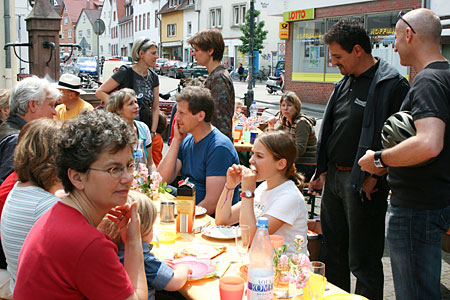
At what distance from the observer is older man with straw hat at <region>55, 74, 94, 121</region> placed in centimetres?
634

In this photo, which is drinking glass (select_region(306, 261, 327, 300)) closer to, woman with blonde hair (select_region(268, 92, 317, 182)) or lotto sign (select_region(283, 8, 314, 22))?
woman with blonde hair (select_region(268, 92, 317, 182))

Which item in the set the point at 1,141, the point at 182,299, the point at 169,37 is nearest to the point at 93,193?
the point at 182,299

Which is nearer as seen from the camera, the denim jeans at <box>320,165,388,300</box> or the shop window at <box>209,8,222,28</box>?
the denim jeans at <box>320,165,388,300</box>

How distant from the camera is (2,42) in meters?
12.5

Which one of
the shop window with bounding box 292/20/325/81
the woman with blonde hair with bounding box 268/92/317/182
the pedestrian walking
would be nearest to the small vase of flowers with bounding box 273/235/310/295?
the pedestrian walking

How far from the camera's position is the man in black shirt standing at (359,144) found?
332cm

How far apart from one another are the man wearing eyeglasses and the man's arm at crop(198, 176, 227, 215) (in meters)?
1.35

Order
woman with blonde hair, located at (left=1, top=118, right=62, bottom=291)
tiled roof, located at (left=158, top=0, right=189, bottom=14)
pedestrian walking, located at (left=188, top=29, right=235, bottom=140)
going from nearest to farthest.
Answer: woman with blonde hair, located at (left=1, top=118, right=62, bottom=291)
pedestrian walking, located at (left=188, top=29, right=235, bottom=140)
tiled roof, located at (left=158, top=0, right=189, bottom=14)

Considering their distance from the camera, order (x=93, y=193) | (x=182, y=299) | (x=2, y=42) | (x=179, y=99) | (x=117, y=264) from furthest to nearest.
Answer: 1. (x=2, y=42)
2. (x=179, y=99)
3. (x=182, y=299)
4. (x=93, y=193)
5. (x=117, y=264)

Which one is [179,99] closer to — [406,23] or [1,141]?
[1,141]

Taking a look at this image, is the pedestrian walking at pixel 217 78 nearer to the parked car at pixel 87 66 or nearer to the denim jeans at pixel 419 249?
the denim jeans at pixel 419 249

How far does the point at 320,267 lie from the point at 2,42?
41.0 ft

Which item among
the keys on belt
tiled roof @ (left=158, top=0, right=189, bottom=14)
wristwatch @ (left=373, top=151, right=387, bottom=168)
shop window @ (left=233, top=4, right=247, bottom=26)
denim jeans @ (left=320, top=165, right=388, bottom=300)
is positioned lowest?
denim jeans @ (left=320, top=165, right=388, bottom=300)

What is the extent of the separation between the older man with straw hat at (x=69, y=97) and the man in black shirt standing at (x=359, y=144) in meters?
3.83
